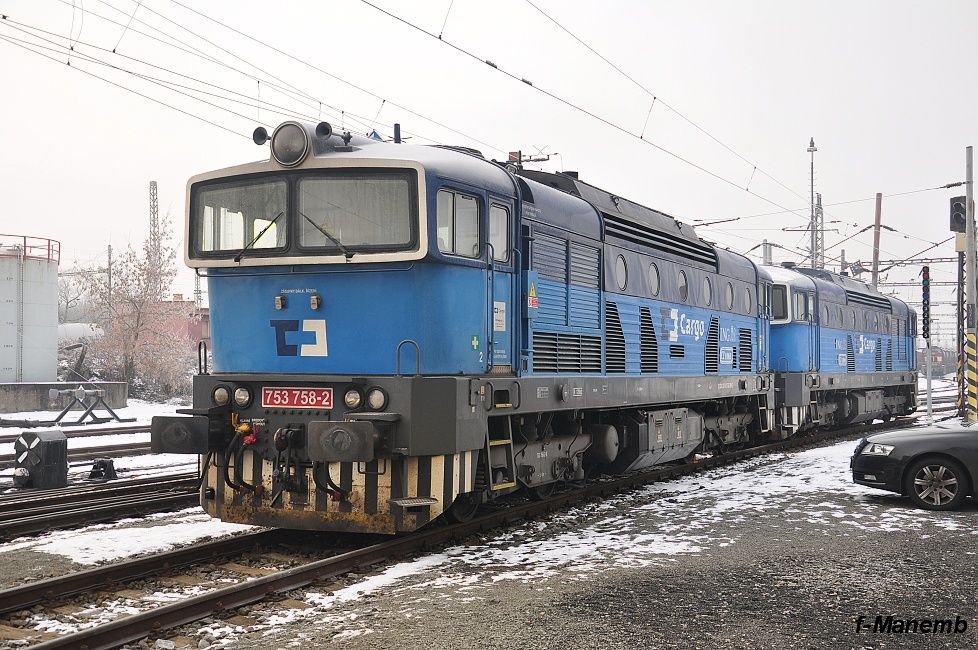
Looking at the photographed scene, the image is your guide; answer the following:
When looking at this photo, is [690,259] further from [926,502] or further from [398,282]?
[398,282]

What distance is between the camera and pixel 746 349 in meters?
17.6

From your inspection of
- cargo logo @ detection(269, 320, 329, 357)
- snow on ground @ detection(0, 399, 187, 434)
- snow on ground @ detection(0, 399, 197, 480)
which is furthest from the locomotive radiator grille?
snow on ground @ detection(0, 399, 187, 434)

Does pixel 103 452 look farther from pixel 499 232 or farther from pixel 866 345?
pixel 866 345

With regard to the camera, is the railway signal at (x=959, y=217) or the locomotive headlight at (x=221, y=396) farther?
the railway signal at (x=959, y=217)

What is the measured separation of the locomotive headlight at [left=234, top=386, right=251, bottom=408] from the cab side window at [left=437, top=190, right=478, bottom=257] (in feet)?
7.59

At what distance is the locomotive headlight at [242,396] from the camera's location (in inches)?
345

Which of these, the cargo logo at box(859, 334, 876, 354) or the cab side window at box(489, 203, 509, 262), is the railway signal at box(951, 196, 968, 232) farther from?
the cab side window at box(489, 203, 509, 262)

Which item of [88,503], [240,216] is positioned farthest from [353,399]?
[88,503]

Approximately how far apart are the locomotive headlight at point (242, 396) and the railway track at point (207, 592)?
1265 mm

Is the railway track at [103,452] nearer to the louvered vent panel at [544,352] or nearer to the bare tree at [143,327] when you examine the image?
the louvered vent panel at [544,352]

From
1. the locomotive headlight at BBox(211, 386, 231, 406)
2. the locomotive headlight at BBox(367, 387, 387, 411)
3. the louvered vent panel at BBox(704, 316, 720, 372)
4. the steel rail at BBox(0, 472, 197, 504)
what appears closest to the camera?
the locomotive headlight at BBox(367, 387, 387, 411)

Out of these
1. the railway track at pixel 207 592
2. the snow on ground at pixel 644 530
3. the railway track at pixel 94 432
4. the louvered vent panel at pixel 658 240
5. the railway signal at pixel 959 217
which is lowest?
the railway track at pixel 94 432

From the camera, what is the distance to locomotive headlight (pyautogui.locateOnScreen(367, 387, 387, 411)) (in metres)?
8.15

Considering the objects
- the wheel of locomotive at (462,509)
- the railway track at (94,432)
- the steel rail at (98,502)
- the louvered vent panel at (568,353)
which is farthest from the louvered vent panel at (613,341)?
the railway track at (94,432)
